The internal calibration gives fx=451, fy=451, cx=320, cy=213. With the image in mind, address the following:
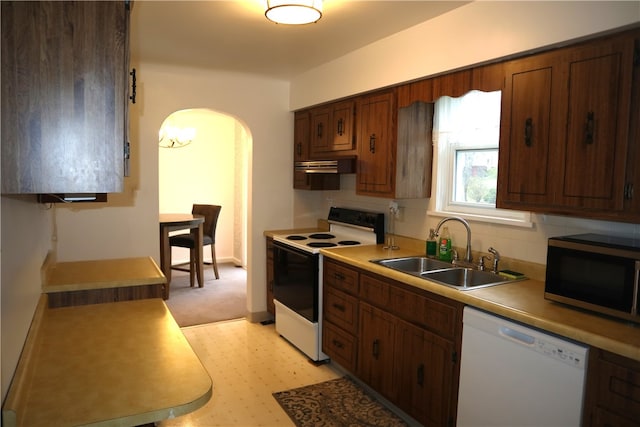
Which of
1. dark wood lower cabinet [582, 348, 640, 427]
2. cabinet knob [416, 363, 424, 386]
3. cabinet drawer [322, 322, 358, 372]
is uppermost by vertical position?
dark wood lower cabinet [582, 348, 640, 427]

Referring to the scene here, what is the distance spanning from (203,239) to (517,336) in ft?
15.5

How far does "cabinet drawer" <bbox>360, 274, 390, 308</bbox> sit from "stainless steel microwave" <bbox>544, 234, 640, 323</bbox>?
96 centimetres

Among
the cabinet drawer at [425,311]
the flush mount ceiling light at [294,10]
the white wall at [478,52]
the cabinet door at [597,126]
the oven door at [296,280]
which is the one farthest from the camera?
the oven door at [296,280]

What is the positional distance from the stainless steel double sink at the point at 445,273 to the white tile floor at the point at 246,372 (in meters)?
1.03

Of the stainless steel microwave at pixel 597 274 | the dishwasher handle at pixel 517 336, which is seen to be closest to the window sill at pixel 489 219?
the stainless steel microwave at pixel 597 274

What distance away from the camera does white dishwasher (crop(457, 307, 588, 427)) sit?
1.77 m

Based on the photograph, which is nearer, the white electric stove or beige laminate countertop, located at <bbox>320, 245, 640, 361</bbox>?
beige laminate countertop, located at <bbox>320, 245, 640, 361</bbox>

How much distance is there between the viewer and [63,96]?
1.24 meters

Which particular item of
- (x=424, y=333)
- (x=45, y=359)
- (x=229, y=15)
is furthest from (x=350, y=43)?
(x=45, y=359)

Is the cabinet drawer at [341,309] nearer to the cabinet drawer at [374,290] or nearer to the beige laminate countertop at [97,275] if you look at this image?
the cabinet drawer at [374,290]

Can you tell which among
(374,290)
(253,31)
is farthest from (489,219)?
(253,31)

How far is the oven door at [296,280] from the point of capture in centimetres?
347

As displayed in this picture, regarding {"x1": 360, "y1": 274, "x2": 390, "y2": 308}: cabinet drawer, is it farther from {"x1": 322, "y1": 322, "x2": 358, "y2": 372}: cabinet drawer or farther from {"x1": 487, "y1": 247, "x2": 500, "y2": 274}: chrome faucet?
{"x1": 487, "y1": 247, "x2": 500, "y2": 274}: chrome faucet

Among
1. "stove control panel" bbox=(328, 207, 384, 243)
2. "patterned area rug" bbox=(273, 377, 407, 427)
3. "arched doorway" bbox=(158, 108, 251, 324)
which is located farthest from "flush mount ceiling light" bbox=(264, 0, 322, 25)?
"arched doorway" bbox=(158, 108, 251, 324)
